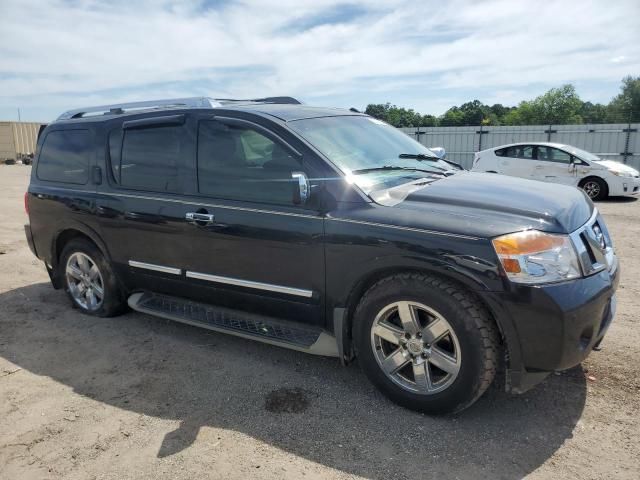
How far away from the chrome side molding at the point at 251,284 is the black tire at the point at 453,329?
0.46 metres

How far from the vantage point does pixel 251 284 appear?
3678 mm

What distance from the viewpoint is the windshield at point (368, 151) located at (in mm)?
3480

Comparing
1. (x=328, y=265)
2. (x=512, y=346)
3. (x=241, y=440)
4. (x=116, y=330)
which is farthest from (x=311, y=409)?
(x=116, y=330)

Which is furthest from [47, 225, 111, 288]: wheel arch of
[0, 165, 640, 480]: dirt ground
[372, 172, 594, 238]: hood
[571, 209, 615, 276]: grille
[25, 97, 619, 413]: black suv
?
[571, 209, 615, 276]: grille

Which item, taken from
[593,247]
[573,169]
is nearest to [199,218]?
[593,247]

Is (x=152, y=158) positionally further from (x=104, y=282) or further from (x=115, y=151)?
(x=104, y=282)

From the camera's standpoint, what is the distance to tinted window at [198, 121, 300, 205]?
352 cm

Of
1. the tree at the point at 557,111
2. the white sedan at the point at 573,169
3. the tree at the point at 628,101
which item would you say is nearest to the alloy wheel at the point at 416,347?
the white sedan at the point at 573,169

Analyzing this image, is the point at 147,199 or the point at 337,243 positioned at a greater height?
the point at 147,199

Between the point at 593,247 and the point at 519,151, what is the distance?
11298 mm

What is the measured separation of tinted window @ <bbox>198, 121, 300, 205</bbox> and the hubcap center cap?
1205 mm

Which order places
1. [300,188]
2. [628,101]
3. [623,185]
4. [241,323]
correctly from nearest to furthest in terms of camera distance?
[300,188], [241,323], [623,185], [628,101]

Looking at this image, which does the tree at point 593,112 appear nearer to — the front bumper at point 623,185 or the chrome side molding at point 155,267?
the front bumper at point 623,185

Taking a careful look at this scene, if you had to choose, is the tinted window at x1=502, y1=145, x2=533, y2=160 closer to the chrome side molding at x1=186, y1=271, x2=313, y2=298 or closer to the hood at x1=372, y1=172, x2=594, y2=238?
the hood at x1=372, y1=172, x2=594, y2=238
